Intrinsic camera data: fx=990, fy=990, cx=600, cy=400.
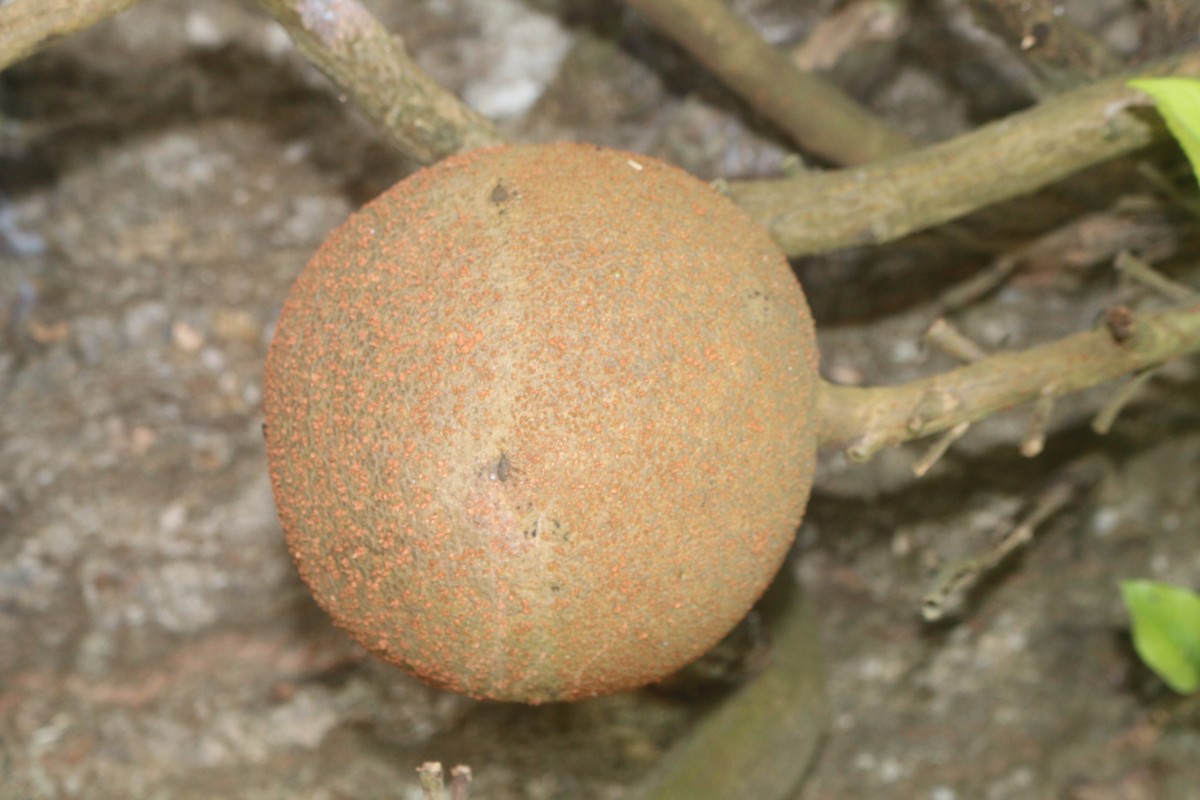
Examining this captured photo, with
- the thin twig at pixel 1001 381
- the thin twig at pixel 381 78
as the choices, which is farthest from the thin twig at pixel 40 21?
the thin twig at pixel 1001 381

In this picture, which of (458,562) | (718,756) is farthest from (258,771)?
(458,562)

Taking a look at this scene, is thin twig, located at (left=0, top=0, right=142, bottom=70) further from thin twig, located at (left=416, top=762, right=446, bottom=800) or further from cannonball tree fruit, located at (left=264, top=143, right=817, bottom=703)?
thin twig, located at (left=416, top=762, right=446, bottom=800)

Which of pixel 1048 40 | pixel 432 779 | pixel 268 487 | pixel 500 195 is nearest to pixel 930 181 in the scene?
pixel 1048 40

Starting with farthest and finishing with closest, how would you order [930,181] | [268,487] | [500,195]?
[268,487] → [930,181] → [500,195]

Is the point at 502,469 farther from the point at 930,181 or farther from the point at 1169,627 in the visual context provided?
the point at 1169,627

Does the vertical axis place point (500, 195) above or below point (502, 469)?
above

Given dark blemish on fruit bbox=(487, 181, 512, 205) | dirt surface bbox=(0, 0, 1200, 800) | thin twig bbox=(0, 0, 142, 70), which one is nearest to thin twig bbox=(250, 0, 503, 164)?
thin twig bbox=(0, 0, 142, 70)

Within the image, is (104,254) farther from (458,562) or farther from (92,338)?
(458,562)
